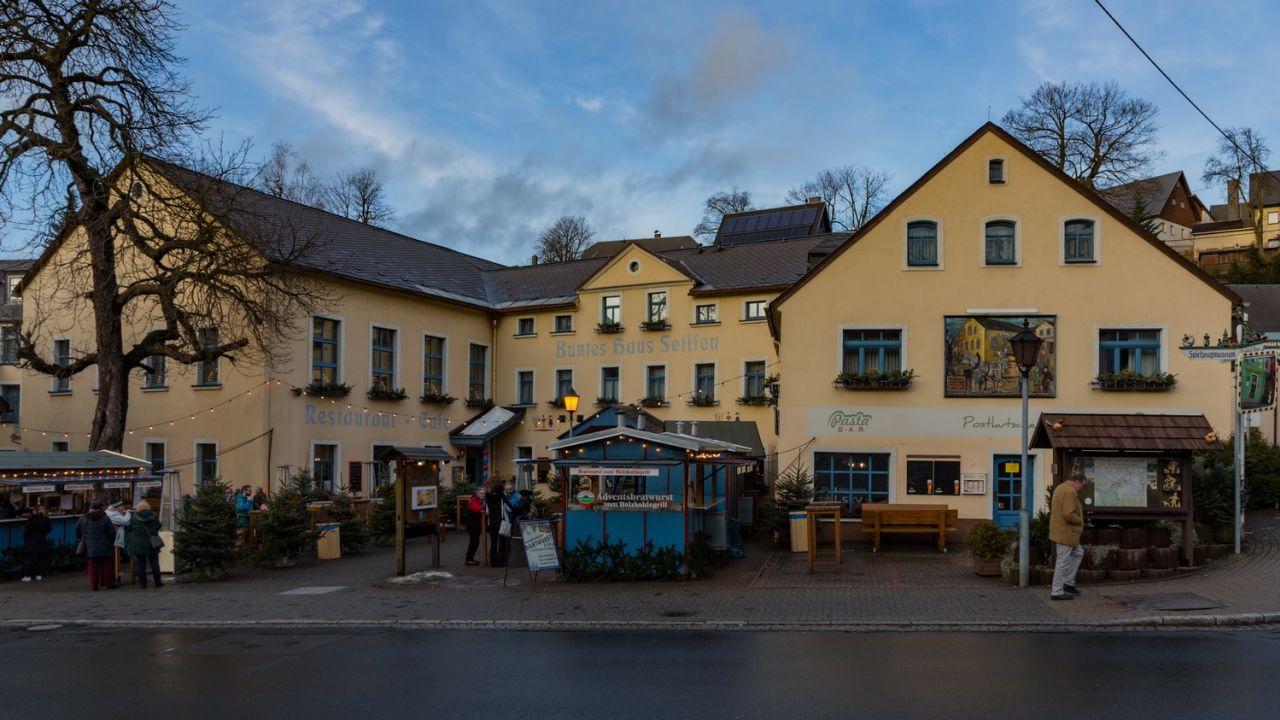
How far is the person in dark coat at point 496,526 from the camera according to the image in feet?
66.8

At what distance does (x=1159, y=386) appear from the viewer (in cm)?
2352

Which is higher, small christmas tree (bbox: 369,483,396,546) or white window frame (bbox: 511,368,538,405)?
white window frame (bbox: 511,368,538,405)

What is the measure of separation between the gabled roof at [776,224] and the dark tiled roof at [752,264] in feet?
33.4

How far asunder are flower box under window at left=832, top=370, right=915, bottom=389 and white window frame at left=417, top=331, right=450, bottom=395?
649 inches

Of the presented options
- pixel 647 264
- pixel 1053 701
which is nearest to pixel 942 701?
pixel 1053 701

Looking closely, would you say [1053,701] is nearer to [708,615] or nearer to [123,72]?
[708,615]

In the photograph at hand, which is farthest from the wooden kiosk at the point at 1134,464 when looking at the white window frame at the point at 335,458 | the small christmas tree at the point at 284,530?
the white window frame at the point at 335,458

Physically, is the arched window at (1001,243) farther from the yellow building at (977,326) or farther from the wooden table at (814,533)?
the wooden table at (814,533)

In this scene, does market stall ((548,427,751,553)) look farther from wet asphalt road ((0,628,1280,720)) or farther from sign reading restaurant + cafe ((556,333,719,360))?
sign reading restaurant + cafe ((556,333,719,360))

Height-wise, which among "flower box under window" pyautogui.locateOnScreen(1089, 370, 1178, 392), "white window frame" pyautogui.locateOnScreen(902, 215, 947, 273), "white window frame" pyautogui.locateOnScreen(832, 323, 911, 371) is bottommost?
"flower box under window" pyautogui.locateOnScreen(1089, 370, 1178, 392)

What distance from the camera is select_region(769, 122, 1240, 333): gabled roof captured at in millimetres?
23688

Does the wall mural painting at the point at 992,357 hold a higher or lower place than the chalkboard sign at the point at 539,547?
higher

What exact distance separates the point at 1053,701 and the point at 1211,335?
57.3 feet

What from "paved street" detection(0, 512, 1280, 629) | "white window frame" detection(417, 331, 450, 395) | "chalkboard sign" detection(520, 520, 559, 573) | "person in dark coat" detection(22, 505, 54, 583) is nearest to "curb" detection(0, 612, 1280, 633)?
"paved street" detection(0, 512, 1280, 629)
